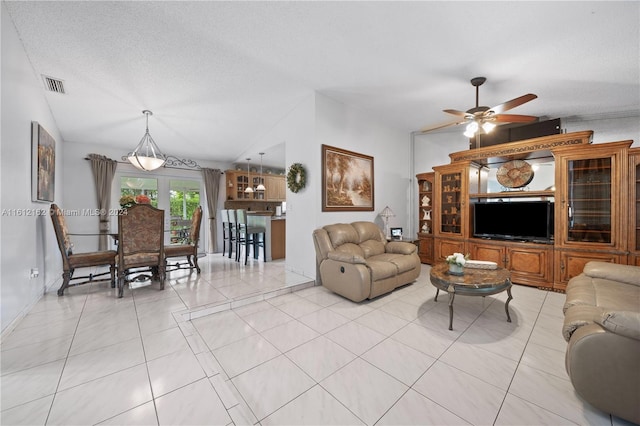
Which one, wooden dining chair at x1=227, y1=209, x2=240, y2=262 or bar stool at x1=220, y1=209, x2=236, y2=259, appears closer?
wooden dining chair at x1=227, y1=209, x2=240, y2=262

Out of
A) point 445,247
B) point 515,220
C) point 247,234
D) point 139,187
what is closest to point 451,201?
point 445,247

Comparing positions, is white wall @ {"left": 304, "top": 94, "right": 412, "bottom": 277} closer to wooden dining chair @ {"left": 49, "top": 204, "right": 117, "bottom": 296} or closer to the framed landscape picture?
the framed landscape picture

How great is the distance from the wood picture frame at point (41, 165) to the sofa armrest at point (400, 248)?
4801 millimetres

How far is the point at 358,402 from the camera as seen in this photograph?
1544 mm

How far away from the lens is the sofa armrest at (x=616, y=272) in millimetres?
2367

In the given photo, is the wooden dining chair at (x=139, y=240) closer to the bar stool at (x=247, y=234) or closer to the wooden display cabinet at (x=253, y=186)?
the bar stool at (x=247, y=234)

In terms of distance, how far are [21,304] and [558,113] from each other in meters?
7.85

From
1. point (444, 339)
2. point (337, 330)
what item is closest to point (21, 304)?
point (337, 330)

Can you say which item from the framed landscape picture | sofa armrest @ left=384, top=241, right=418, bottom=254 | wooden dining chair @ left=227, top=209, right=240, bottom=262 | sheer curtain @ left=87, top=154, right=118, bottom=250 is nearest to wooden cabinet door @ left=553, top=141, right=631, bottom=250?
sofa armrest @ left=384, top=241, right=418, bottom=254

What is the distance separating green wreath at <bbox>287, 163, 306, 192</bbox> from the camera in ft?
13.2

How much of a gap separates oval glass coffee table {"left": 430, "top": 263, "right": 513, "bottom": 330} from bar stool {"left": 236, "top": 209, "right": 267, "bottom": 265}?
366 cm

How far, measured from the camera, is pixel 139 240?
11.1ft

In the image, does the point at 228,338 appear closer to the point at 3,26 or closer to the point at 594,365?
the point at 594,365

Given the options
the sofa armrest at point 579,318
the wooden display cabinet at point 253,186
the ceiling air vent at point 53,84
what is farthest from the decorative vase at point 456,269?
the wooden display cabinet at point 253,186
